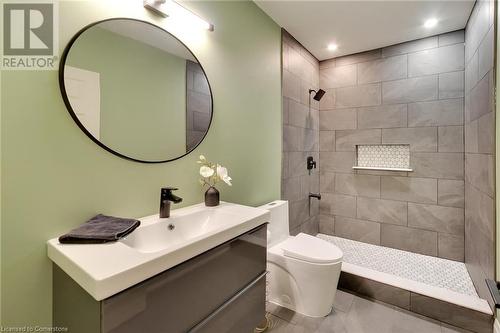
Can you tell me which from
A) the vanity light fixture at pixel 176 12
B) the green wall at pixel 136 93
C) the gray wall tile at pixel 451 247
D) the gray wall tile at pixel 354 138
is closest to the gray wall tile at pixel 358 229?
the gray wall tile at pixel 451 247

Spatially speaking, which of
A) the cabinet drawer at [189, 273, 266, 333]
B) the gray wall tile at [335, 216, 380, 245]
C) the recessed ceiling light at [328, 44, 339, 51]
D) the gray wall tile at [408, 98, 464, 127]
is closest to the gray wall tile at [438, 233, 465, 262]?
the gray wall tile at [335, 216, 380, 245]

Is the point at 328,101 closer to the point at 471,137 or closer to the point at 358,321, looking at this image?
the point at 471,137

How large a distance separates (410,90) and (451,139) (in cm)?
68

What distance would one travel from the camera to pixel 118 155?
1.22 metres

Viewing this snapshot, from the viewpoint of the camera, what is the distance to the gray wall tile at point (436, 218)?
253cm

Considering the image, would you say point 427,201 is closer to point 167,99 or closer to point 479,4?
point 479,4

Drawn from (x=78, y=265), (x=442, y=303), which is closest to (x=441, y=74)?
(x=442, y=303)

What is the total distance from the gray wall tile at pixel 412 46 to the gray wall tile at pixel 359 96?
1.28 feet

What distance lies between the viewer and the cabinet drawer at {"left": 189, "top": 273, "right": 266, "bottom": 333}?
1055mm

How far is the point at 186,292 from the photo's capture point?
0.94 meters

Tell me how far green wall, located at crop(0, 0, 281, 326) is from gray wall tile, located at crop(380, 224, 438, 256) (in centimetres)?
223

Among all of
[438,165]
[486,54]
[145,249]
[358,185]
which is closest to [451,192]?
[438,165]

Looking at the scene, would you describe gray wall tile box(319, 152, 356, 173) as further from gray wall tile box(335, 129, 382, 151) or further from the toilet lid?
the toilet lid

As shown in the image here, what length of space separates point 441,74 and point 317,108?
1347mm
